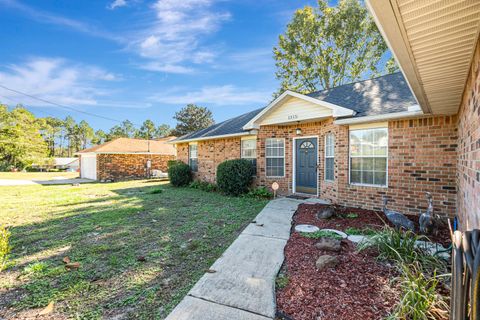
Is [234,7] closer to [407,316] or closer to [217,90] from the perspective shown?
[407,316]

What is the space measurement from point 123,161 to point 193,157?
8881 mm

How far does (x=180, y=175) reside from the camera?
13.2 meters

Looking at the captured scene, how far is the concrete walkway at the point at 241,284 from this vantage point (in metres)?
2.41

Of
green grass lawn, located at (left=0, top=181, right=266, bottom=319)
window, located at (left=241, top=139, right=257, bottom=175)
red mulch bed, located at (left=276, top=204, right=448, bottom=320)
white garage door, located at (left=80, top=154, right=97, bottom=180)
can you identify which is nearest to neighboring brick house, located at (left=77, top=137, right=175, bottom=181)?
white garage door, located at (left=80, top=154, right=97, bottom=180)

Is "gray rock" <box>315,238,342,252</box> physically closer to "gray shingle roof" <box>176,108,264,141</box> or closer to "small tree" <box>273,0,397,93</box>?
A: "gray shingle roof" <box>176,108,264,141</box>

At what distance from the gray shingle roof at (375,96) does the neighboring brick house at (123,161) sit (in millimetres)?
13237

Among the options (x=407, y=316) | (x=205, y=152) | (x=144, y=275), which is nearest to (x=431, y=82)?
(x=407, y=316)

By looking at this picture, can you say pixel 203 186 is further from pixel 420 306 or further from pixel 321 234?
pixel 420 306

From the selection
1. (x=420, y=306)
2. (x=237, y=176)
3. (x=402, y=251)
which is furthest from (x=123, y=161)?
(x=420, y=306)

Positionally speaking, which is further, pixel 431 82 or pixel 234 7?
pixel 234 7

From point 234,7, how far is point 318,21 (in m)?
13.3

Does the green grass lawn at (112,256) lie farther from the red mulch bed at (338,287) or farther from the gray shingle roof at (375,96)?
the gray shingle roof at (375,96)

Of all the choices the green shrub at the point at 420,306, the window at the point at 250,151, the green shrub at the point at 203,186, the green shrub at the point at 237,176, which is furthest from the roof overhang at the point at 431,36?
the green shrub at the point at 203,186

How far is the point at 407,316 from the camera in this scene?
222 centimetres
